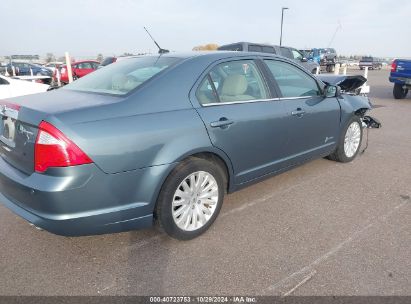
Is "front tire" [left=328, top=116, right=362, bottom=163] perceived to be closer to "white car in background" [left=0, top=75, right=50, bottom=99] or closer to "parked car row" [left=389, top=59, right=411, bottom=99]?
"white car in background" [left=0, top=75, right=50, bottom=99]

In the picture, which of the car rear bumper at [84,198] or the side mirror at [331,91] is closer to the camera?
the car rear bumper at [84,198]

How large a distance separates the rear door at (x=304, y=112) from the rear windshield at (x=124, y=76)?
1.23 meters

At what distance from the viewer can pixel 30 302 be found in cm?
226

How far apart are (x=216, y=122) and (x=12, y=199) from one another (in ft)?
5.66

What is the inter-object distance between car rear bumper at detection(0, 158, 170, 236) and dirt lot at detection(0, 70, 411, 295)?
1.22ft

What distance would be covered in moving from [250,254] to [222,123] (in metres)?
1.13

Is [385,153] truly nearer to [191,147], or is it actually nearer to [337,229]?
[337,229]

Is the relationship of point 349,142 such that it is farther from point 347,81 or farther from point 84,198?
point 84,198

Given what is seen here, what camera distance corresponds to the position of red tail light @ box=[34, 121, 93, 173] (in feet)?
7.37

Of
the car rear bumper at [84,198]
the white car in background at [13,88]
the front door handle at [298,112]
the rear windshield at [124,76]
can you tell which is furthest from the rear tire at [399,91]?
the car rear bumper at [84,198]

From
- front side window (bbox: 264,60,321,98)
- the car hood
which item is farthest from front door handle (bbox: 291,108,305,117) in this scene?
the car hood

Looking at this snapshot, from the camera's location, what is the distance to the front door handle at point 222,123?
293 centimetres

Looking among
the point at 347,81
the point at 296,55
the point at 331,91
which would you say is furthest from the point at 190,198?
the point at 296,55

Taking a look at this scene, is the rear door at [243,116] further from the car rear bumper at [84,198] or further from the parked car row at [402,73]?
the parked car row at [402,73]
